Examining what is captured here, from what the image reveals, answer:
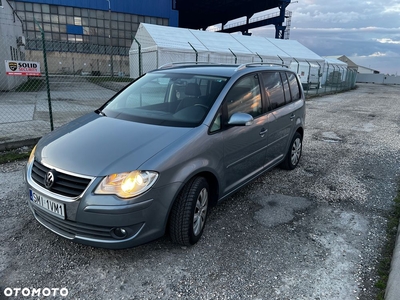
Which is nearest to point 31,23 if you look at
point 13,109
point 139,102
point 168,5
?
point 168,5

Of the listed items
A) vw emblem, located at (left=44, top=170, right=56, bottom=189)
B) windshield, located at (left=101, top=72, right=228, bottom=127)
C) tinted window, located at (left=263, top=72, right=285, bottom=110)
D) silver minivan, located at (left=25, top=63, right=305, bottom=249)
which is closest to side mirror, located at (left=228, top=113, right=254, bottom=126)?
silver minivan, located at (left=25, top=63, right=305, bottom=249)

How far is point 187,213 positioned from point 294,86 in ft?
11.0

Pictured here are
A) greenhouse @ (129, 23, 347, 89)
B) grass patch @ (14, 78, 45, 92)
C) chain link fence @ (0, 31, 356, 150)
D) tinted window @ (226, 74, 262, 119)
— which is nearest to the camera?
tinted window @ (226, 74, 262, 119)

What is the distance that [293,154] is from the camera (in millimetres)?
5230

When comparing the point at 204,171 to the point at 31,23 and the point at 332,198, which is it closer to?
the point at 332,198

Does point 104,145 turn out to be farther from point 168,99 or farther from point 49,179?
point 168,99

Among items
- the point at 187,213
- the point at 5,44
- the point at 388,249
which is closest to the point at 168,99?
the point at 187,213

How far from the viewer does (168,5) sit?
49469mm

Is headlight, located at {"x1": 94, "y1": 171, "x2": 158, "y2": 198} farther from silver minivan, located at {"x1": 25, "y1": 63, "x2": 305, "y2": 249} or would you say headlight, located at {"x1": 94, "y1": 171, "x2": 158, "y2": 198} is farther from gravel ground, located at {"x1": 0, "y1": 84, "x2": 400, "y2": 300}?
gravel ground, located at {"x1": 0, "y1": 84, "x2": 400, "y2": 300}

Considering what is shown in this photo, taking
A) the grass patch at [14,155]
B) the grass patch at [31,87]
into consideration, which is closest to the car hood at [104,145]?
the grass patch at [14,155]

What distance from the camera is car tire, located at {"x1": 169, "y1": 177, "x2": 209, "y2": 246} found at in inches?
108

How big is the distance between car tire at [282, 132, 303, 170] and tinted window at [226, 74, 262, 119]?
145cm

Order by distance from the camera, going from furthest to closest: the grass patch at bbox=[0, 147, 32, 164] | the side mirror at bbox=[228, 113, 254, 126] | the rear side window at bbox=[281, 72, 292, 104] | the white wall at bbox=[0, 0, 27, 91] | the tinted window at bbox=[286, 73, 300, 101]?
the white wall at bbox=[0, 0, 27, 91], the grass patch at bbox=[0, 147, 32, 164], the tinted window at bbox=[286, 73, 300, 101], the rear side window at bbox=[281, 72, 292, 104], the side mirror at bbox=[228, 113, 254, 126]

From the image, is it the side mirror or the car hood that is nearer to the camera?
the car hood
